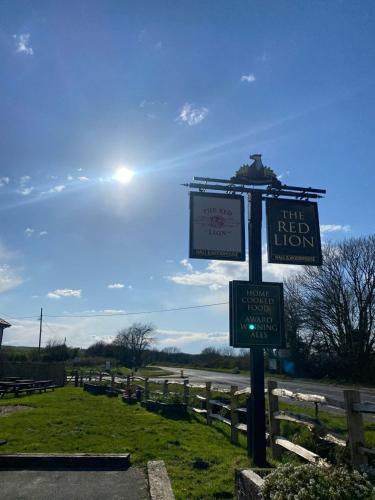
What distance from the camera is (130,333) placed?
323 ft

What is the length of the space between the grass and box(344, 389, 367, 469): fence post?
70.2 inches

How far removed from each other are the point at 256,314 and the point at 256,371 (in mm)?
1030

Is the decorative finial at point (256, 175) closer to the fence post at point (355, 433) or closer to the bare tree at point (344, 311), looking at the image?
the fence post at point (355, 433)

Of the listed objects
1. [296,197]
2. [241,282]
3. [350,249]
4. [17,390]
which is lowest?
[17,390]

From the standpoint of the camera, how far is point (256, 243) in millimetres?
8188

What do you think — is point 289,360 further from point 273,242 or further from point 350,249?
point 273,242

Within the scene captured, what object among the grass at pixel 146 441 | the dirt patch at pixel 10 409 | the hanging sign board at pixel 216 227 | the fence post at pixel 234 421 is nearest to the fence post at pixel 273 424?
the grass at pixel 146 441

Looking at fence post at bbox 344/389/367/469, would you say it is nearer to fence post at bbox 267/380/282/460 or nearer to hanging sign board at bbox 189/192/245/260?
fence post at bbox 267/380/282/460

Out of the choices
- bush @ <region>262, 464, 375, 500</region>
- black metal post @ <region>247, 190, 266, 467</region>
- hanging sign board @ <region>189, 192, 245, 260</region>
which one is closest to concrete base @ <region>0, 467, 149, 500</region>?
black metal post @ <region>247, 190, 266, 467</region>

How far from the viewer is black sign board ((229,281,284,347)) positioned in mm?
7602

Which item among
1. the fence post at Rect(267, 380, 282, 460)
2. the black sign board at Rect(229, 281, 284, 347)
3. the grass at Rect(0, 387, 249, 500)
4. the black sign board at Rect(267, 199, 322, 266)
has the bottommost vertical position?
the grass at Rect(0, 387, 249, 500)

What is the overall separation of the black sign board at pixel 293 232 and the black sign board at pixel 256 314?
676 millimetres

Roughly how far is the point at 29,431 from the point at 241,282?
280 inches

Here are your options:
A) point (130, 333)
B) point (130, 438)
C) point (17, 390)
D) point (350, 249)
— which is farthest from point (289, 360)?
point (130, 333)
